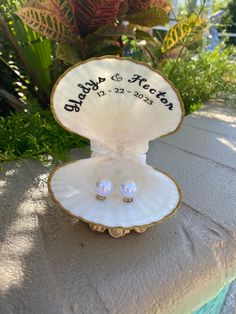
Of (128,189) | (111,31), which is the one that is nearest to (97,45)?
(111,31)

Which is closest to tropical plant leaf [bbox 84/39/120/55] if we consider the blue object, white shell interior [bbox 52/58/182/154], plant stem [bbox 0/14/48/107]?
plant stem [bbox 0/14/48/107]

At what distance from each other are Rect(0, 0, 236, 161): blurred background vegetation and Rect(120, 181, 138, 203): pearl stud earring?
1.83 ft

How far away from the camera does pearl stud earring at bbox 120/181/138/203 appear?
730mm

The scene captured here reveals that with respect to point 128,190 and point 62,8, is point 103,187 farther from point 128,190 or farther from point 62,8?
point 62,8

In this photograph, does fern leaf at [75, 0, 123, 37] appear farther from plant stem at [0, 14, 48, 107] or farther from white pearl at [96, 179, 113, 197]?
white pearl at [96, 179, 113, 197]

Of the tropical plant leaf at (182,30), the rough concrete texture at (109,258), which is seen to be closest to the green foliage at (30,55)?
the tropical plant leaf at (182,30)

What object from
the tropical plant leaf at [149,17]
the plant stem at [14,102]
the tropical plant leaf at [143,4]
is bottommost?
the plant stem at [14,102]

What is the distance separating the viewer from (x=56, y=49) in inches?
58.3

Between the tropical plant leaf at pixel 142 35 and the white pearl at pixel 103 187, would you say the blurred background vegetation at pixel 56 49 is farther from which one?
the white pearl at pixel 103 187

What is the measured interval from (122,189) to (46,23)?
0.95 m

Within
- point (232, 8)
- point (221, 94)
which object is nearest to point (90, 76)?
point (221, 94)

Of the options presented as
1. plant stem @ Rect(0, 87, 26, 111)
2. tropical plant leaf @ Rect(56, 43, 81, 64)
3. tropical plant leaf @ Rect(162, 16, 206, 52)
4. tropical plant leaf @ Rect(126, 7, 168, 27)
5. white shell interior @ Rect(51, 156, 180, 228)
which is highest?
tropical plant leaf @ Rect(126, 7, 168, 27)

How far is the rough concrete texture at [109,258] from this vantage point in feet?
2.14

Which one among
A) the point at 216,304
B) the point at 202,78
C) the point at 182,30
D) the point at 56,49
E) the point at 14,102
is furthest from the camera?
the point at 202,78
